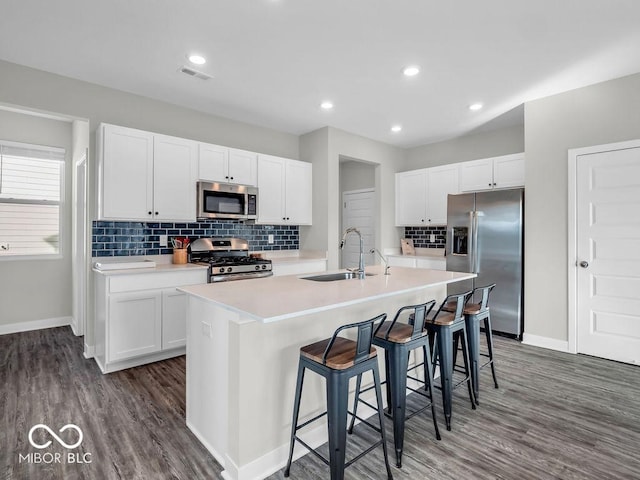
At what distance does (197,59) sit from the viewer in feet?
9.78

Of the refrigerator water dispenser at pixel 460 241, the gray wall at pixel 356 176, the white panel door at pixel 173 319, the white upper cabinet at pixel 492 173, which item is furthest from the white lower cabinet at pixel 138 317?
the white upper cabinet at pixel 492 173

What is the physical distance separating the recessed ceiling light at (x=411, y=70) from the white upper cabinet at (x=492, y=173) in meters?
2.06

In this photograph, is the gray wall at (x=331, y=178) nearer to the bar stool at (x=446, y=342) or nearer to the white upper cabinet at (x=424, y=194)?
the white upper cabinet at (x=424, y=194)

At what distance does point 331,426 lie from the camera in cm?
160

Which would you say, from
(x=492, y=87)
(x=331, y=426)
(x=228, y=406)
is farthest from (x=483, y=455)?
(x=492, y=87)

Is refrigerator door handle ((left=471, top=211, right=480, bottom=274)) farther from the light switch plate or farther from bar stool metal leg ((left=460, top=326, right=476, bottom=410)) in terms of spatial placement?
the light switch plate

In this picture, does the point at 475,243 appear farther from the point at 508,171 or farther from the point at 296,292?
the point at 296,292

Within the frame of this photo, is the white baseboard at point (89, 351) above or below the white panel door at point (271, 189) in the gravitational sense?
A: below

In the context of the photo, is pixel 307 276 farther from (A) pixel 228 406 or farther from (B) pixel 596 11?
(B) pixel 596 11

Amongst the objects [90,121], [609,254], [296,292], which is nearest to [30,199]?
[90,121]

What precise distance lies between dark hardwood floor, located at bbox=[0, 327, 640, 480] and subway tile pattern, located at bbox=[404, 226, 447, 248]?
8.10ft

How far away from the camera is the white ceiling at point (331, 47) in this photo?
234 cm

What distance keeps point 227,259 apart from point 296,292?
2166 mm

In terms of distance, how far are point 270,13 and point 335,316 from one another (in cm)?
209
